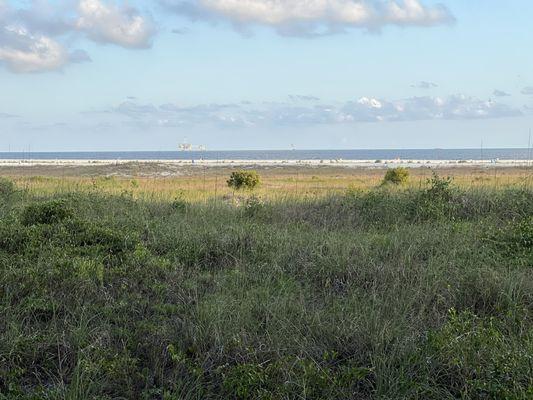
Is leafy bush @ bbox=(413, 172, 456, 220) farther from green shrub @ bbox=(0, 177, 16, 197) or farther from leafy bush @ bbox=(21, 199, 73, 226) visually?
green shrub @ bbox=(0, 177, 16, 197)

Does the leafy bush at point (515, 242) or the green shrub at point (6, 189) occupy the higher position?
the green shrub at point (6, 189)

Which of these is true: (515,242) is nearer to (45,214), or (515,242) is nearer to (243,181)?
(45,214)

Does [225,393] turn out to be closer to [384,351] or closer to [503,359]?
[384,351]

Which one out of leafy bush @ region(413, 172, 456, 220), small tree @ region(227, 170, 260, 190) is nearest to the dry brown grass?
small tree @ region(227, 170, 260, 190)

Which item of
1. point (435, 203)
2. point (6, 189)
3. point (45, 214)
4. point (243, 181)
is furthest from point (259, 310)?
point (243, 181)

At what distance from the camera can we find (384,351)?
460cm

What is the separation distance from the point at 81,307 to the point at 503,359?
3895 mm

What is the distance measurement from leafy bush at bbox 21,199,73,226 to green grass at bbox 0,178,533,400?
3 cm

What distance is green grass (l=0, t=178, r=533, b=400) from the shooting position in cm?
425

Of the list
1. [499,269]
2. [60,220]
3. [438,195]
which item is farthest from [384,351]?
[438,195]

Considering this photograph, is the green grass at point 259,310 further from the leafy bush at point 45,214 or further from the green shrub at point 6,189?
the green shrub at point 6,189

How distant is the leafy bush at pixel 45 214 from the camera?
8406 mm

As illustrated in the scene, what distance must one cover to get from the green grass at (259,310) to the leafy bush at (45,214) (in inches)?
1.2

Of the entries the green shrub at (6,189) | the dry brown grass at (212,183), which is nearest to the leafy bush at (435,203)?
the dry brown grass at (212,183)
